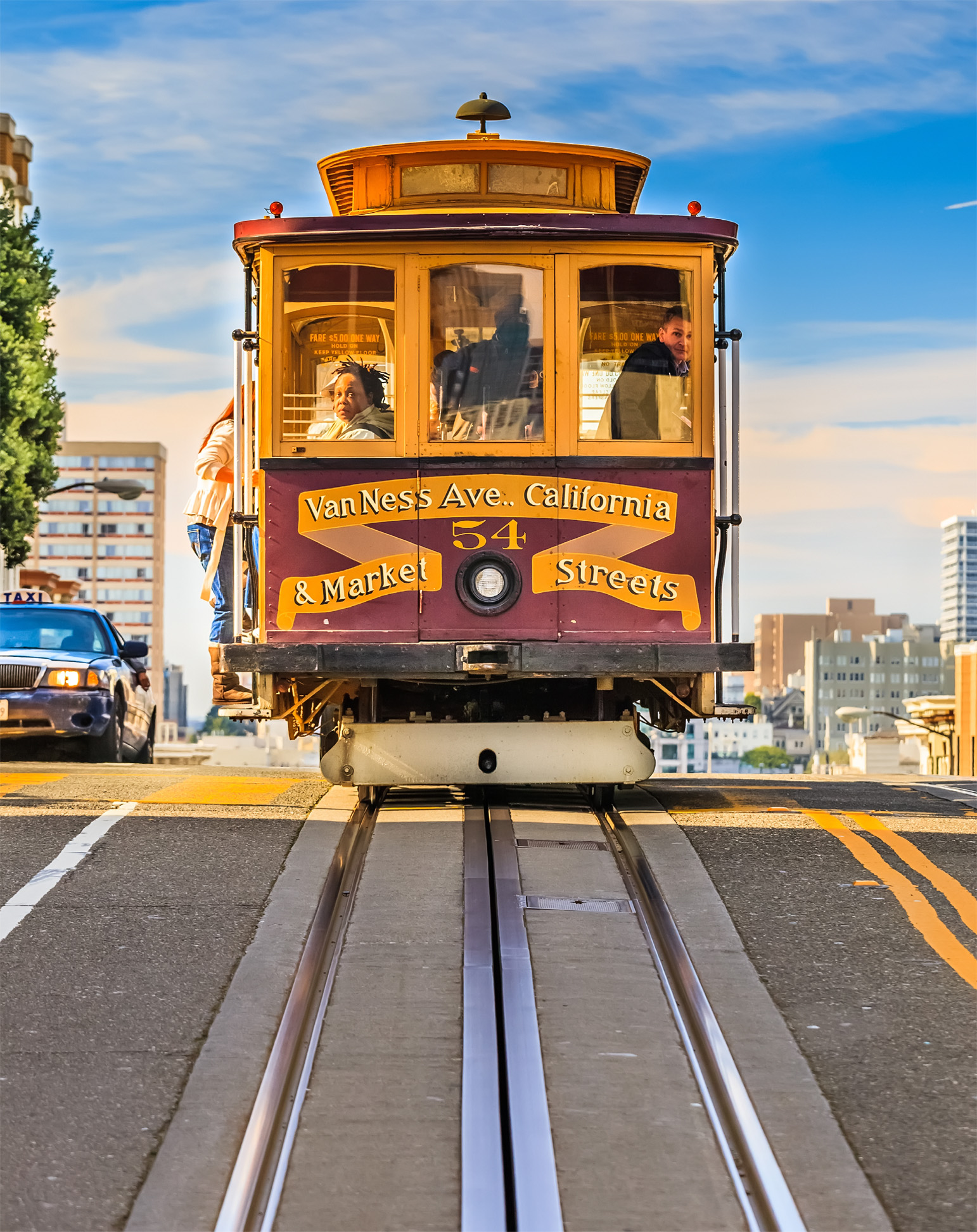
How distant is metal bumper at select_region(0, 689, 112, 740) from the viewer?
45.4ft

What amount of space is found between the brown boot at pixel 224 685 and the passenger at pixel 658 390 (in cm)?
303

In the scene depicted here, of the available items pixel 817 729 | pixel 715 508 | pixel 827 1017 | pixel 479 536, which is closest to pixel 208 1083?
pixel 827 1017

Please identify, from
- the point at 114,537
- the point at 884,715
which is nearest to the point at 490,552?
the point at 884,715

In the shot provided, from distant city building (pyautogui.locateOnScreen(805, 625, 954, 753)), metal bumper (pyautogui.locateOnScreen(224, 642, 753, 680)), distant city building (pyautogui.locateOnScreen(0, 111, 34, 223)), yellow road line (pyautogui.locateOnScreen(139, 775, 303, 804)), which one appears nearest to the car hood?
yellow road line (pyautogui.locateOnScreen(139, 775, 303, 804))

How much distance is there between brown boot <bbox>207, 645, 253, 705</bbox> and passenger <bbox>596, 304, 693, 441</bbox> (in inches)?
119

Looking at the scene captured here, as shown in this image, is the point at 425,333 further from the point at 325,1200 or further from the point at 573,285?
the point at 325,1200

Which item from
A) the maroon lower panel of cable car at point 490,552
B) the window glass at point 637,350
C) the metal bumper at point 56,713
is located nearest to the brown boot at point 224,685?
the maroon lower panel of cable car at point 490,552

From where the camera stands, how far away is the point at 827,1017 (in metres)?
6.07

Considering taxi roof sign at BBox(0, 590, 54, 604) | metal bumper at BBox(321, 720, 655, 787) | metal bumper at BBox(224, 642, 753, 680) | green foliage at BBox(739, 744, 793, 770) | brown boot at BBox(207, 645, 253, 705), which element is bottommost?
green foliage at BBox(739, 744, 793, 770)

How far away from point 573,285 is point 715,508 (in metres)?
1.45

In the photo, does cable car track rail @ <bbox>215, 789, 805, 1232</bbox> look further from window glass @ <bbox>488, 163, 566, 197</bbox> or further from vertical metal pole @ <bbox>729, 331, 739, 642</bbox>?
window glass @ <bbox>488, 163, 566, 197</bbox>

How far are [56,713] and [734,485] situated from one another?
268 inches

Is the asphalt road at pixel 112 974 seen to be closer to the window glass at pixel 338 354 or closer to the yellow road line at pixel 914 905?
the window glass at pixel 338 354

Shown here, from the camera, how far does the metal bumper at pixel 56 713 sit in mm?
13828
